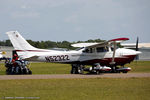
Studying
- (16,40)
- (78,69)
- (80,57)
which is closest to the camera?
(16,40)

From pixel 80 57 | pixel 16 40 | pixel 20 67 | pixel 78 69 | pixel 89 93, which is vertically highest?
pixel 16 40

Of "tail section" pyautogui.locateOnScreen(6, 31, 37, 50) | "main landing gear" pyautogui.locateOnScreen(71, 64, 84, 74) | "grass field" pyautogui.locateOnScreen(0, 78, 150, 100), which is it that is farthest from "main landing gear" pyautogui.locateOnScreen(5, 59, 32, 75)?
"grass field" pyautogui.locateOnScreen(0, 78, 150, 100)

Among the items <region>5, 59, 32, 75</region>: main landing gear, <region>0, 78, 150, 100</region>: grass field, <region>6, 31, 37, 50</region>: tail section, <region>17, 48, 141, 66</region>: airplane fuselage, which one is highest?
<region>6, 31, 37, 50</region>: tail section

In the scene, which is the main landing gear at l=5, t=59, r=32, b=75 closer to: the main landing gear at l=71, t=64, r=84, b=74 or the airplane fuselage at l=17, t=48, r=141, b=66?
the airplane fuselage at l=17, t=48, r=141, b=66

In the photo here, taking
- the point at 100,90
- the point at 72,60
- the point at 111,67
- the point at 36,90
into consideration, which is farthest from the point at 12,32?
the point at 100,90

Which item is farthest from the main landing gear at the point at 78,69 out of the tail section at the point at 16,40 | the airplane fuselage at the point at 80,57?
the tail section at the point at 16,40

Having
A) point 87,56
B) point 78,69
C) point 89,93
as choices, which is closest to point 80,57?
point 87,56

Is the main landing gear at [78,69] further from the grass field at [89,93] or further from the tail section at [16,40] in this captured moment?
the grass field at [89,93]

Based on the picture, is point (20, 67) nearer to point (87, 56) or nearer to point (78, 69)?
point (78, 69)

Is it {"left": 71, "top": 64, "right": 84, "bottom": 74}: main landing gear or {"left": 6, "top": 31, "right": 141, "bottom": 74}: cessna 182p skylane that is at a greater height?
{"left": 6, "top": 31, "right": 141, "bottom": 74}: cessna 182p skylane

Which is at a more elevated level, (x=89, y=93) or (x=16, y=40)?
(x=16, y=40)

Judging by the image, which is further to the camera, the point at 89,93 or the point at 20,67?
the point at 20,67

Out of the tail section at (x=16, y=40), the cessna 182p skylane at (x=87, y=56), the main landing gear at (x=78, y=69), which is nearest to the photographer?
the tail section at (x=16, y=40)

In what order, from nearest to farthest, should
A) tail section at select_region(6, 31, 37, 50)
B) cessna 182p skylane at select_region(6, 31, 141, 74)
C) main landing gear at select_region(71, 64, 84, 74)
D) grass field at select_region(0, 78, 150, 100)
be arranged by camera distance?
1. grass field at select_region(0, 78, 150, 100)
2. tail section at select_region(6, 31, 37, 50)
3. cessna 182p skylane at select_region(6, 31, 141, 74)
4. main landing gear at select_region(71, 64, 84, 74)
